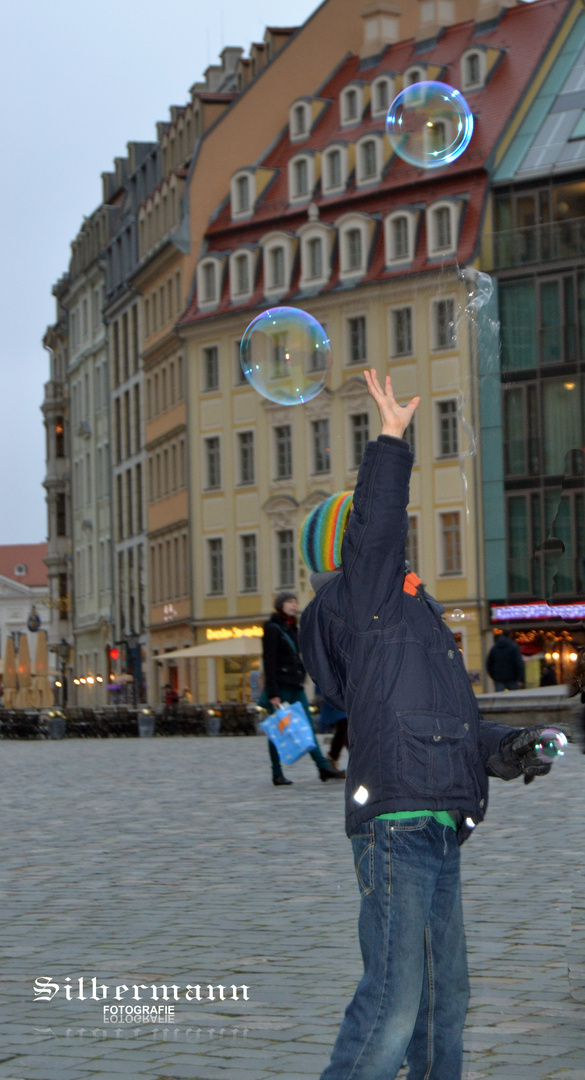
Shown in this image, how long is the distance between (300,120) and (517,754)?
53.6 m

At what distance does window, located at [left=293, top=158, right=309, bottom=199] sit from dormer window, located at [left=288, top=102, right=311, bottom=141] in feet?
10.2

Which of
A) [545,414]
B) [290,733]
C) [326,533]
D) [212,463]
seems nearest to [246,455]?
[212,463]

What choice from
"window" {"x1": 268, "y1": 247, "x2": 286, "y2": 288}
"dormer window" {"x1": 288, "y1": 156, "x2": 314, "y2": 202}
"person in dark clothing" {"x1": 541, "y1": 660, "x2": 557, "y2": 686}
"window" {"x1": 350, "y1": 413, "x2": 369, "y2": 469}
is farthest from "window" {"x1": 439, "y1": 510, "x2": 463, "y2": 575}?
"dormer window" {"x1": 288, "y1": 156, "x2": 314, "y2": 202}

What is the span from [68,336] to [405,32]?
2920cm

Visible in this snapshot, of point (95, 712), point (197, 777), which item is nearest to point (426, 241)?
point (95, 712)

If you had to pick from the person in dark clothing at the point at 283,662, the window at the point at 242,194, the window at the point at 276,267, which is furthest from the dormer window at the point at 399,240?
the person in dark clothing at the point at 283,662

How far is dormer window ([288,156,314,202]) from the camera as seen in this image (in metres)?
52.6

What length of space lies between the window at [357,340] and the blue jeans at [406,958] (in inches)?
1561

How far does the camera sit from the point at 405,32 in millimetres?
54938

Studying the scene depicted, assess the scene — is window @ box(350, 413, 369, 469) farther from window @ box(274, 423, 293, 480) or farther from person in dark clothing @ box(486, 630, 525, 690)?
person in dark clothing @ box(486, 630, 525, 690)

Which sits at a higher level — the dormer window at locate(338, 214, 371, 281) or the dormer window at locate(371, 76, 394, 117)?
the dormer window at locate(371, 76, 394, 117)

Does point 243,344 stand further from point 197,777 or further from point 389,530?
point 197,777

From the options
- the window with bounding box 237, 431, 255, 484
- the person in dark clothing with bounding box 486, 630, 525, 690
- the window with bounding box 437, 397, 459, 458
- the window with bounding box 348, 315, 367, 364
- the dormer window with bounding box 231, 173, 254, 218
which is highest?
the dormer window with bounding box 231, 173, 254, 218

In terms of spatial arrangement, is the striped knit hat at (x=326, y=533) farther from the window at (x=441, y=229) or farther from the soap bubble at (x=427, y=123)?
the window at (x=441, y=229)
